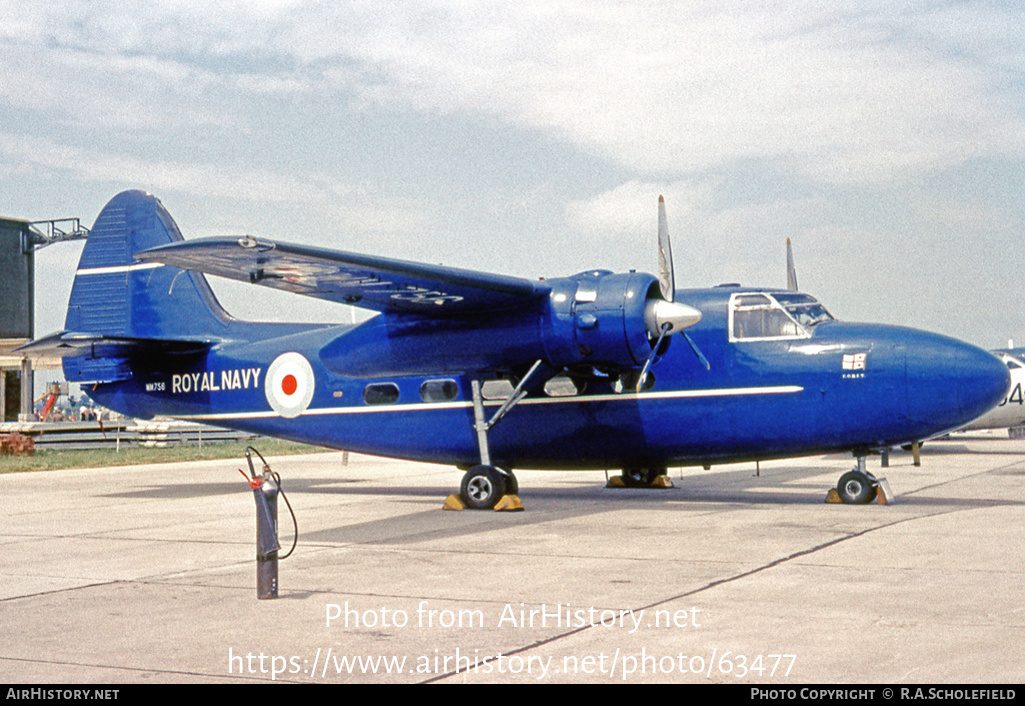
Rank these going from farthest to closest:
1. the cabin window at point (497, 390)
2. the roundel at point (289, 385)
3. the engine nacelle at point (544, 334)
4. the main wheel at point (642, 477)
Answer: the main wheel at point (642, 477) → the roundel at point (289, 385) → the cabin window at point (497, 390) → the engine nacelle at point (544, 334)

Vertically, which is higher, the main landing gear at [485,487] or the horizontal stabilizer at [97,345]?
the horizontal stabilizer at [97,345]

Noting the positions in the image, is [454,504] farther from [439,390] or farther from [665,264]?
[665,264]

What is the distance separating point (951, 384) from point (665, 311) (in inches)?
153

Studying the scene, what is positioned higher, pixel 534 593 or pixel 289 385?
pixel 289 385

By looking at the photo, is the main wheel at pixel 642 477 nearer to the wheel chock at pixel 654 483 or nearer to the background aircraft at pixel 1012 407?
the wheel chock at pixel 654 483

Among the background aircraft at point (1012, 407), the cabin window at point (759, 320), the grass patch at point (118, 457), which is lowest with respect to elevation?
the grass patch at point (118, 457)

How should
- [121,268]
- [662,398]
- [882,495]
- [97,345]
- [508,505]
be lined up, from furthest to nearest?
[121,268], [97,345], [662,398], [508,505], [882,495]

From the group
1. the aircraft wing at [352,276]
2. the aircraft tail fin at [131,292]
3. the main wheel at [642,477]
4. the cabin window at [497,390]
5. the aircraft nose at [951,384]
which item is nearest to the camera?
the aircraft wing at [352,276]

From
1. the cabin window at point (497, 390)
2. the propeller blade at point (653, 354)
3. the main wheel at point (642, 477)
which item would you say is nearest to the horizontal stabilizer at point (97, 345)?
the cabin window at point (497, 390)

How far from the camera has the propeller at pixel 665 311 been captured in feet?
43.0

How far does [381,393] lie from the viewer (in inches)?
647

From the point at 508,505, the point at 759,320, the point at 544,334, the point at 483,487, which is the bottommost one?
the point at 508,505

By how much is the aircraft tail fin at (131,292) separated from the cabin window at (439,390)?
16.4 feet

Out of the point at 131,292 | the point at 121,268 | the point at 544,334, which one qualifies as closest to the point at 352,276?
the point at 544,334
